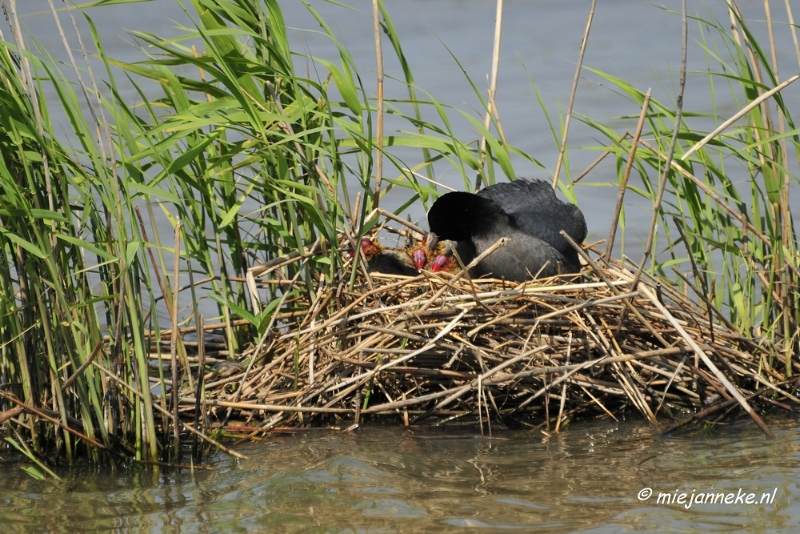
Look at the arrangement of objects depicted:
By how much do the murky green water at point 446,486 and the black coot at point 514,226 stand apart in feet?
3.12

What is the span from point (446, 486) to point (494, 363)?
0.70 meters

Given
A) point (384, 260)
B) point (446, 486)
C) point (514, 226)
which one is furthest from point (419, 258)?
point (446, 486)

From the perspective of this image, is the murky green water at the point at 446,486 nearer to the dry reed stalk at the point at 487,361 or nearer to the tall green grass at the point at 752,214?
the dry reed stalk at the point at 487,361

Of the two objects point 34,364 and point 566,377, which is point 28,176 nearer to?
point 34,364

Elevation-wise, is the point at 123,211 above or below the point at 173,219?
above

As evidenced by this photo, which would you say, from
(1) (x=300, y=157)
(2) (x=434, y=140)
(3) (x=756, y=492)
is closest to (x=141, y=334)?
(1) (x=300, y=157)

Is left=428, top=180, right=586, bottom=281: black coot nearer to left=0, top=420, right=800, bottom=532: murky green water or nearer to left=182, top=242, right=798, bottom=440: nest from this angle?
left=182, top=242, right=798, bottom=440: nest

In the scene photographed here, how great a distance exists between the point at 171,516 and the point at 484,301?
4.56 feet

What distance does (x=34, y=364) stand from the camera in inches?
135

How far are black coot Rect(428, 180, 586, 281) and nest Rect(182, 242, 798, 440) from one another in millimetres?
466

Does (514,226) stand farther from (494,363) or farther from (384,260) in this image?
(494,363)

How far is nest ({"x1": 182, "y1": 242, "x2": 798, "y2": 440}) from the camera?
3.68 meters

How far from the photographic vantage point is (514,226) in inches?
181

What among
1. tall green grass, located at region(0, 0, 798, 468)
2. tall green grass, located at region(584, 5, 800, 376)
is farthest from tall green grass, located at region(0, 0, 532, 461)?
A: tall green grass, located at region(584, 5, 800, 376)
